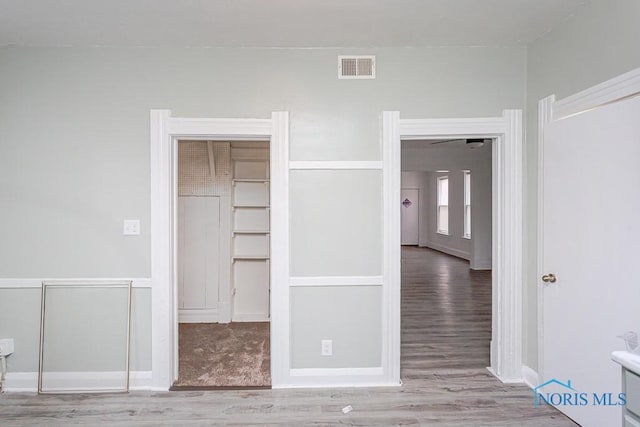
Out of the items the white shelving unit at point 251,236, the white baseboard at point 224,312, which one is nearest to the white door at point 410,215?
the white shelving unit at point 251,236

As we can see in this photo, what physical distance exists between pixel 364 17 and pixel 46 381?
3564 millimetres

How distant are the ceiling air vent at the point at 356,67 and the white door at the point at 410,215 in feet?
37.0

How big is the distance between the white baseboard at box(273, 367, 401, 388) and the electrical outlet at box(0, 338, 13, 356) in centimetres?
213

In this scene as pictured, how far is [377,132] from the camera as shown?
293 cm

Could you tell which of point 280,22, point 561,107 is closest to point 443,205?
point 561,107

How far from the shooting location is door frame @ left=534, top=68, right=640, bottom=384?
2.01m

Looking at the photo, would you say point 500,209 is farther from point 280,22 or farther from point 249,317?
point 249,317

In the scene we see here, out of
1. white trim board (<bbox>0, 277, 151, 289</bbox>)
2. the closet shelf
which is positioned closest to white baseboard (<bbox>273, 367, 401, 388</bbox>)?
white trim board (<bbox>0, 277, 151, 289</bbox>)

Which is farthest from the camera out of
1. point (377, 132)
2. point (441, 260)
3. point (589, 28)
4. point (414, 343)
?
point (441, 260)

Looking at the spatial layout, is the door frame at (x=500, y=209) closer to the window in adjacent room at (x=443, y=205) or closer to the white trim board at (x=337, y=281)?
the white trim board at (x=337, y=281)

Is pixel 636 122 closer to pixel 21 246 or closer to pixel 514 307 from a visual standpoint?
pixel 514 307

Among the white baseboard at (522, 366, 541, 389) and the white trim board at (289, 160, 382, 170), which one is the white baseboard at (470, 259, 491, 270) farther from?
the white trim board at (289, 160, 382, 170)

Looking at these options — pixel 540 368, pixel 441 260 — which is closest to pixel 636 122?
pixel 540 368

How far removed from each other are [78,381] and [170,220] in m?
1.42
